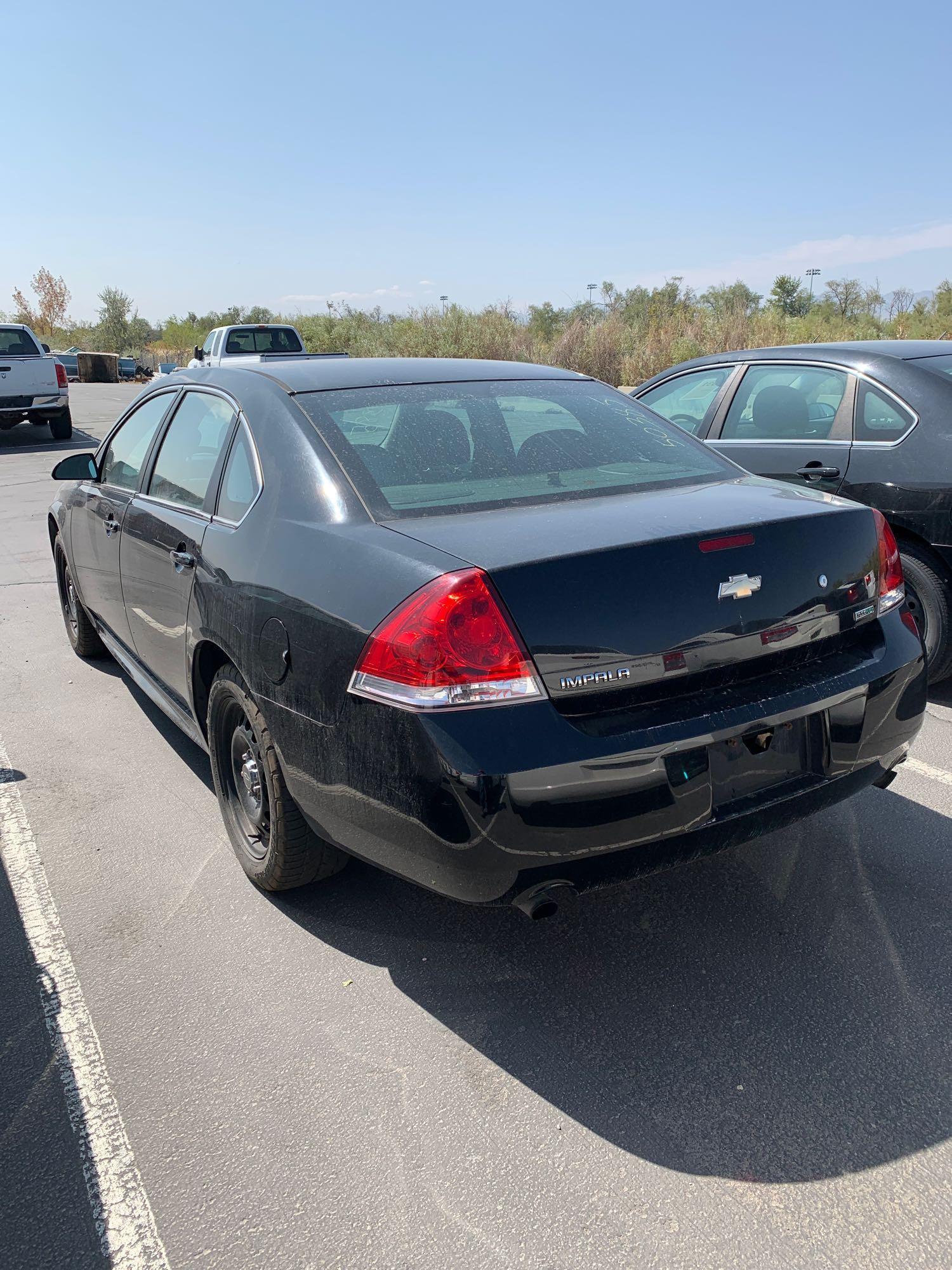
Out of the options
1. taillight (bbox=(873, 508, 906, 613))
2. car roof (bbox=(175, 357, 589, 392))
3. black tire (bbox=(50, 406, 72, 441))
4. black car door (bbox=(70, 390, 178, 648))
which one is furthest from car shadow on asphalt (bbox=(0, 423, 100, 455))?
taillight (bbox=(873, 508, 906, 613))

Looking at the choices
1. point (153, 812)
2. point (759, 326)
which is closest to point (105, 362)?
point (759, 326)

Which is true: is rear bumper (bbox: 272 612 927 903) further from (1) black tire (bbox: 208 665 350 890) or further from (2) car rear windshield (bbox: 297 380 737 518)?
(2) car rear windshield (bbox: 297 380 737 518)

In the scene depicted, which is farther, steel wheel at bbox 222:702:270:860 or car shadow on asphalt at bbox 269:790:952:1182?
steel wheel at bbox 222:702:270:860

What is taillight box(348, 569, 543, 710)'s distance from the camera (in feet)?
7.43

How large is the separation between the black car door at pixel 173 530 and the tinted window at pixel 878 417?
3.28 m

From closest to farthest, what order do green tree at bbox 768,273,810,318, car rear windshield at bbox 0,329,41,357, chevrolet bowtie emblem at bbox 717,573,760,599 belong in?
chevrolet bowtie emblem at bbox 717,573,760,599
car rear windshield at bbox 0,329,41,357
green tree at bbox 768,273,810,318

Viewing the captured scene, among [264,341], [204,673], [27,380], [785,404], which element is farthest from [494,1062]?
[264,341]

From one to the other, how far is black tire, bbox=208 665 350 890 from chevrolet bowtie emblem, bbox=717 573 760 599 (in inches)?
51.8

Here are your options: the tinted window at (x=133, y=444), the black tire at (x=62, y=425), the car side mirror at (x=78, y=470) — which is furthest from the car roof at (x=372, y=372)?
the black tire at (x=62, y=425)

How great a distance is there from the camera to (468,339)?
27.0 metres

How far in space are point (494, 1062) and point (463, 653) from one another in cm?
103

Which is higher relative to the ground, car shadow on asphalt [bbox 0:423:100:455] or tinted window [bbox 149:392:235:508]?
tinted window [bbox 149:392:235:508]

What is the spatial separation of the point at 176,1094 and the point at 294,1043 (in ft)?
1.00

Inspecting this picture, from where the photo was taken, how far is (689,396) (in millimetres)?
6277
